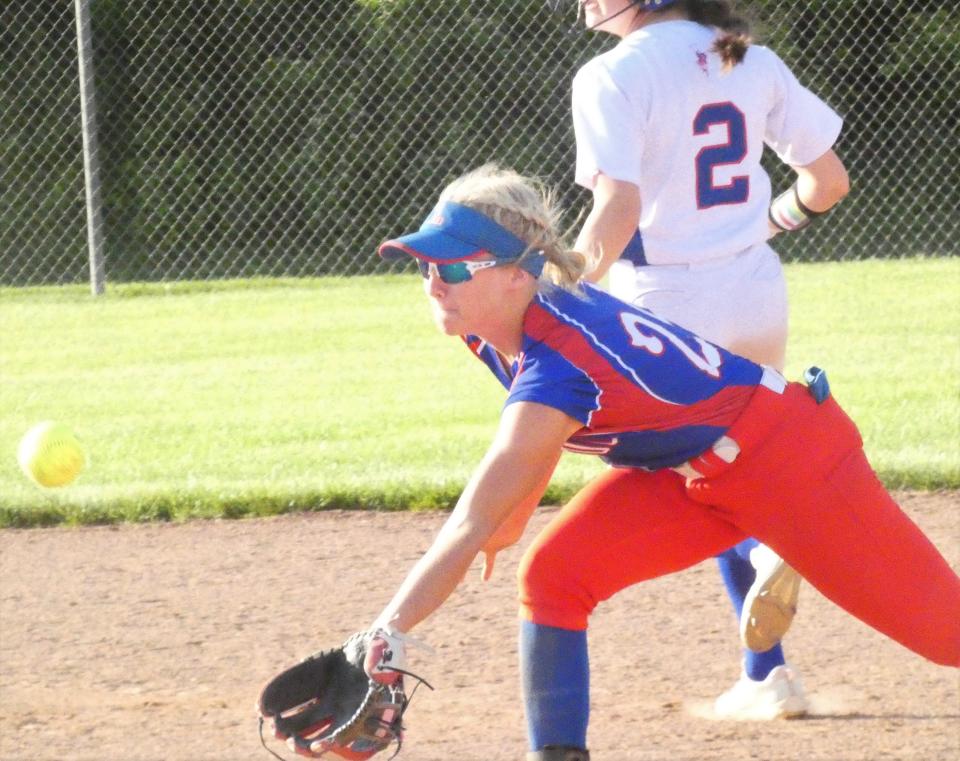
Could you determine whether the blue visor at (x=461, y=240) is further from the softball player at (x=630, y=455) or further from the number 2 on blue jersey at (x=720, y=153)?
the number 2 on blue jersey at (x=720, y=153)

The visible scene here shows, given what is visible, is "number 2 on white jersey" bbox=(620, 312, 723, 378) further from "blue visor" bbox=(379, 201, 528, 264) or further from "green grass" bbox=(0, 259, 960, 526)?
"green grass" bbox=(0, 259, 960, 526)

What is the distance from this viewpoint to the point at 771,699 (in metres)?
3.68

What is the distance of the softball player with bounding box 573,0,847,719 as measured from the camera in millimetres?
3260

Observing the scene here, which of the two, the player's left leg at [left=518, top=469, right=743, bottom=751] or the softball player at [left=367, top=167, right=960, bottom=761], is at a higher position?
the softball player at [left=367, top=167, right=960, bottom=761]

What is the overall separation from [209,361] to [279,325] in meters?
1.37

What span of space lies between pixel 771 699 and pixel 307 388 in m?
5.46

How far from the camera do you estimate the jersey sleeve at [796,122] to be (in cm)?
352

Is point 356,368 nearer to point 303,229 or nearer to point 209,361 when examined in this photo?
point 209,361

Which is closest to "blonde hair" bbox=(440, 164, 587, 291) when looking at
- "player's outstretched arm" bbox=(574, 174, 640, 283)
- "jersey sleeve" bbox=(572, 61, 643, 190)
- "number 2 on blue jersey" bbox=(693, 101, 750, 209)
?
"player's outstretched arm" bbox=(574, 174, 640, 283)

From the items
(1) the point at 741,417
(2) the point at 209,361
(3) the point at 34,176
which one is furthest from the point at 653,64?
(3) the point at 34,176

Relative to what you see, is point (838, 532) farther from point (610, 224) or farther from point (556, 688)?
point (610, 224)

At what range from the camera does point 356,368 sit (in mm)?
9430

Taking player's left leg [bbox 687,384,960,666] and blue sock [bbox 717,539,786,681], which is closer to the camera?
player's left leg [bbox 687,384,960,666]

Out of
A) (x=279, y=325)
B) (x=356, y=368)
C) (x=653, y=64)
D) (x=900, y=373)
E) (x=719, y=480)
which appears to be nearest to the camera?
(x=719, y=480)
